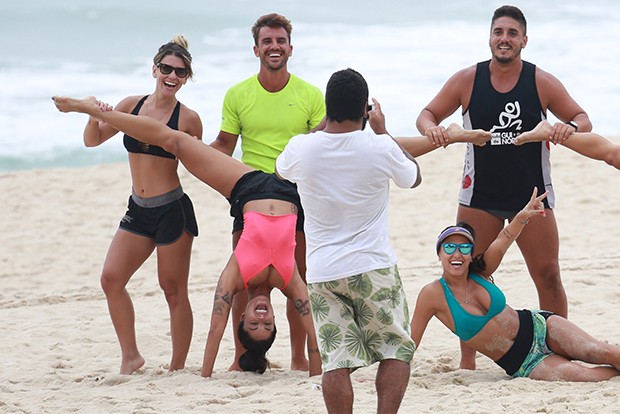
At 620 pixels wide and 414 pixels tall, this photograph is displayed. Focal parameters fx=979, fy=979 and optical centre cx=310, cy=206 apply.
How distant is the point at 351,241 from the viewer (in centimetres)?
448

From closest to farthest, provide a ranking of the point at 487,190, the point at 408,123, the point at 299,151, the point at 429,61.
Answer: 1. the point at 299,151
2. the point at 487,190
3. the point at 408,123
4. the point at 429,61

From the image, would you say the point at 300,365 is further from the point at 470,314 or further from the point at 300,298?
the point at 470,314

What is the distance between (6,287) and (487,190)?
21.4ft

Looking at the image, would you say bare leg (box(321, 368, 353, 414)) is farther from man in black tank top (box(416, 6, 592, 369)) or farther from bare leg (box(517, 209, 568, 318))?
bare leg (box(517, 209, 568, 318))

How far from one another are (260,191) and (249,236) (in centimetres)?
32

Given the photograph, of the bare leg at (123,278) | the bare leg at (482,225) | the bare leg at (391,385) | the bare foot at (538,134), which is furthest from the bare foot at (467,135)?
the bare leg at (123,278)

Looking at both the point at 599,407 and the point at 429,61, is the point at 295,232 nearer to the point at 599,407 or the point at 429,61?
the point at 599,407

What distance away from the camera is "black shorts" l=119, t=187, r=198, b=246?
643 centimetres

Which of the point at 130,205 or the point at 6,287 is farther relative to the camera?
the point at 6,287

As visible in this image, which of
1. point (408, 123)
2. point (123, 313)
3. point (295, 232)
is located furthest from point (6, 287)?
point (408, 123)

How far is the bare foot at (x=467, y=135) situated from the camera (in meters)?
5.64

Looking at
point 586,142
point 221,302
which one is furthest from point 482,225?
point 221,302

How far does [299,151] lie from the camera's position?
4.44 metres

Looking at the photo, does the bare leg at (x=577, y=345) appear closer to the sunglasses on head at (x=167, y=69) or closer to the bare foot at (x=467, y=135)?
the bare foot at (x=467, y=135)
